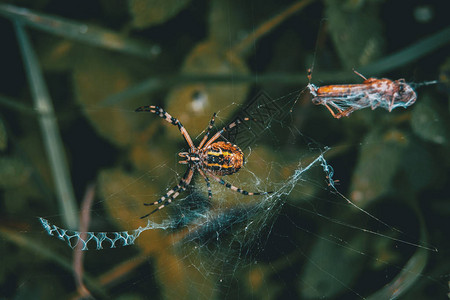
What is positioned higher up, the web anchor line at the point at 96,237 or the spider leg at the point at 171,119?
the spider leg at the point at 171,119

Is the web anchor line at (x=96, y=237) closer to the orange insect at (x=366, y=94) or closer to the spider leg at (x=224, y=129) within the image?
the spider leg at (x=224, y=129)

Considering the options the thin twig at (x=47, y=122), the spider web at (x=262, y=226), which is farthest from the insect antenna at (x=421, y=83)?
the thin twig at (x=47, y=122)

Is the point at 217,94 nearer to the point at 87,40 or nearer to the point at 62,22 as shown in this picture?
the point at 87,40

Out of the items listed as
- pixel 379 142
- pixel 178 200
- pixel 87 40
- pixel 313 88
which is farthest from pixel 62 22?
pixel 379 142

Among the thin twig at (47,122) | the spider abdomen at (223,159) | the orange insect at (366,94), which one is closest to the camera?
the orange insect at (366,94)

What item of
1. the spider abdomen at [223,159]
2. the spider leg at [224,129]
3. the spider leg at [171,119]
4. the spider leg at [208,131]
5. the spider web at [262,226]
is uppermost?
the spider leg at [171,119]

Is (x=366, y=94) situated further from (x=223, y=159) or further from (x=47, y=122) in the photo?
(x=47, y=122)

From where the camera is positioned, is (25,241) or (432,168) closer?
(25,241)

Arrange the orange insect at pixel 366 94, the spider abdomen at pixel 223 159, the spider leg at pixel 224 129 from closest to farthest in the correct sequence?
1. the orange insect at pixel 366 94
2. the spider abdomen at pixel 223 159
3. the spider leg at pixel 224 129
